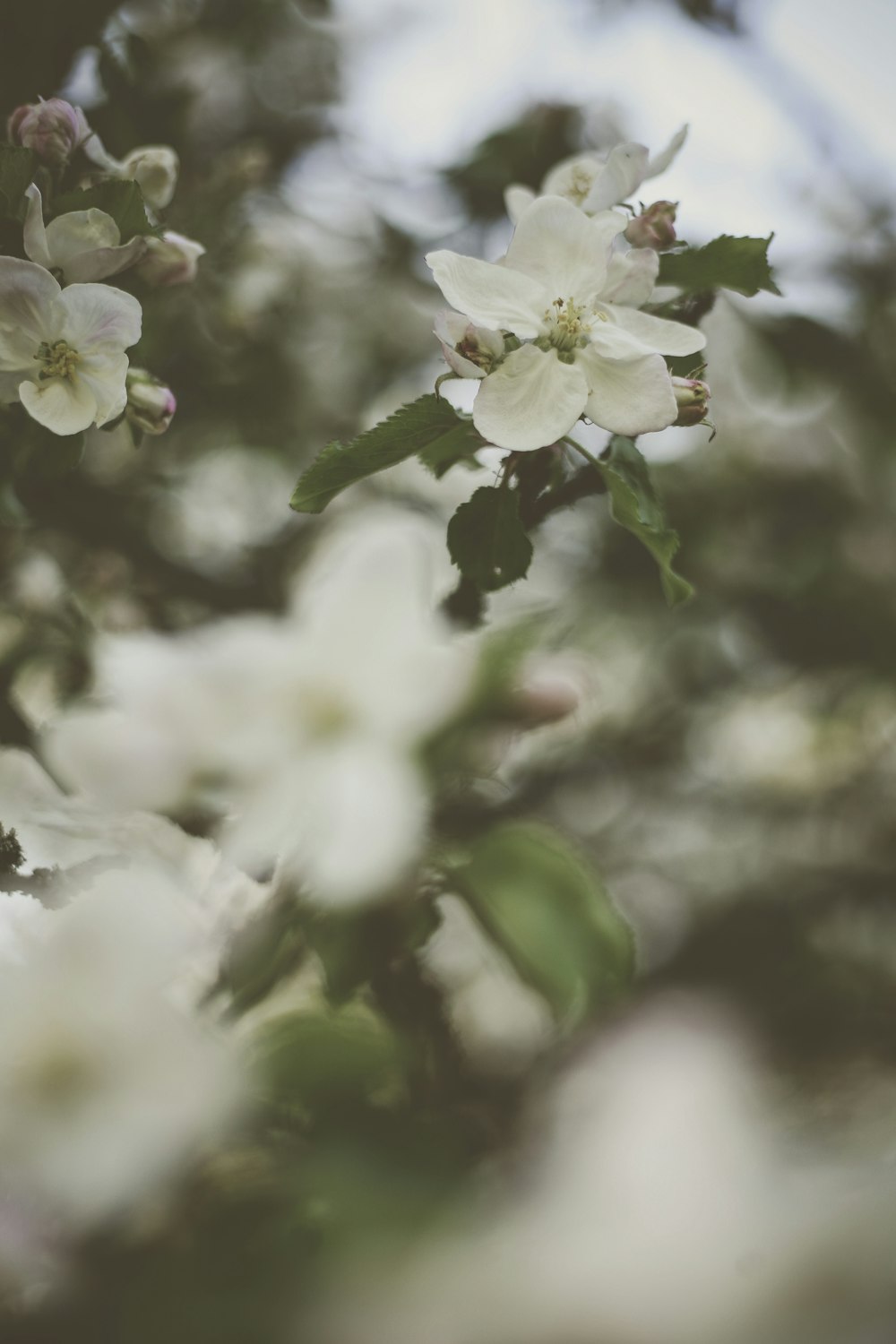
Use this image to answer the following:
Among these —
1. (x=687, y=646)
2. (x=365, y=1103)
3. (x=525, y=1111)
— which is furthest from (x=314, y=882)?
(x=687, y=646)

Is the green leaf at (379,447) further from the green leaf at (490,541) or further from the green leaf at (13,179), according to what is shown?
the green leaf at (13,179)

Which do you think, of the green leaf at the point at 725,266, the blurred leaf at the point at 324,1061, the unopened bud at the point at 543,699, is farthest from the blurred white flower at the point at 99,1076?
the green leaf at the point at 725,266

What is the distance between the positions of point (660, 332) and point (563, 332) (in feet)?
0.13

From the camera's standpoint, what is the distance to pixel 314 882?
0.28m

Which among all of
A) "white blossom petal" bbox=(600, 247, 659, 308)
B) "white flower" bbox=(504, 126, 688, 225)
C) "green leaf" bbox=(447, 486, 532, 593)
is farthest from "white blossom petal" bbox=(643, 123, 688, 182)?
"green leaf" bbox=(447, 486, 532, 593)

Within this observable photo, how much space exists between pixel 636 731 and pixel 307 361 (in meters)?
0.74

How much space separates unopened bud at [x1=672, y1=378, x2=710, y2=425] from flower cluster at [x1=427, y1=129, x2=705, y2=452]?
Result: 13 millimetres

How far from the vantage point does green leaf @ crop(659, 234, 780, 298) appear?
1.28 feet

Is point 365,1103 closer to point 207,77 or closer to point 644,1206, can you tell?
point 644,1206

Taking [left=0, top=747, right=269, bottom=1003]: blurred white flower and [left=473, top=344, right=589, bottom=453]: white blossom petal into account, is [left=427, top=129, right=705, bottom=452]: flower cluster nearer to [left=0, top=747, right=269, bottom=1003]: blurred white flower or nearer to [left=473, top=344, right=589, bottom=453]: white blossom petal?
[left=473, top=344, right=589, bottom=453]: white blossom petal

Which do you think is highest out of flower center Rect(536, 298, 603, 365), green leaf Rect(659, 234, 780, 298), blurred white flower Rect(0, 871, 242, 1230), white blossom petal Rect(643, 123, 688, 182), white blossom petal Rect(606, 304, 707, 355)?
white blossom petal Rect(643, 123, 688, 182)

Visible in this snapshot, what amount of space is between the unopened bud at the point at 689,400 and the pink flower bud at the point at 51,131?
0.28 m

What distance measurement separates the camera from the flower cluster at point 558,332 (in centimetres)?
34

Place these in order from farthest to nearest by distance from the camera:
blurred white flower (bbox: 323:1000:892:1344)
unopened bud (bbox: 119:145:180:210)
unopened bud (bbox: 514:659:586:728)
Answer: unopened bud (bbox: 119:145:180:210) → unopened bud (bbox: 514:659:586:728) → blurred white flower (bbox: 323:1000:892:1344)
